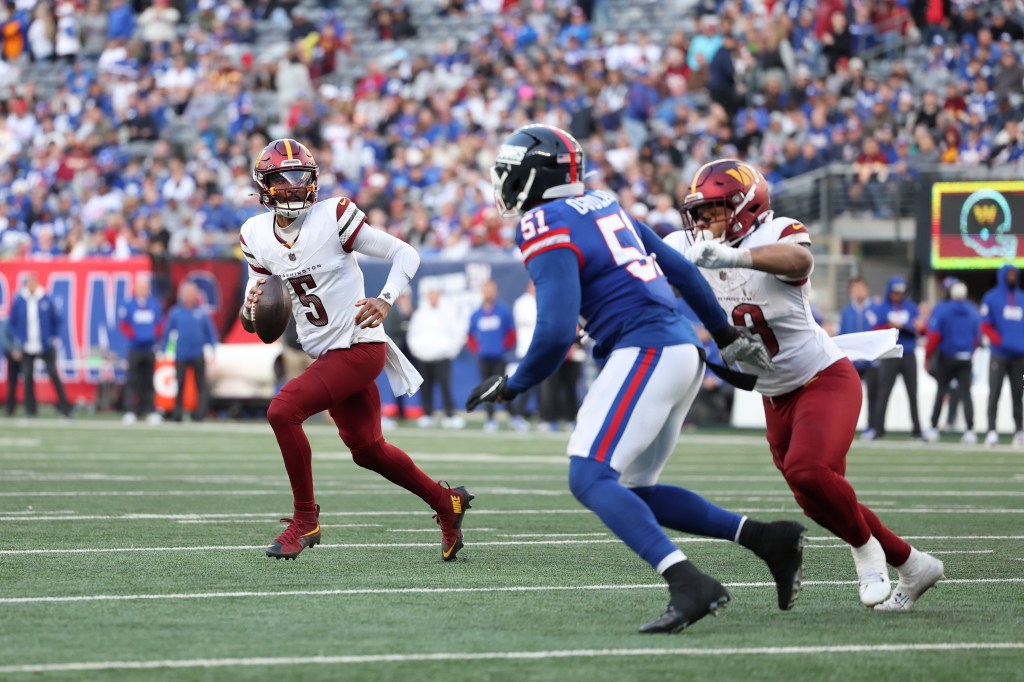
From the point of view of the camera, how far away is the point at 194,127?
26.9 metres

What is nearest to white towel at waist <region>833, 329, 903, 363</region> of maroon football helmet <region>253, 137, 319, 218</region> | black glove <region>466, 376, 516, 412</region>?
black glove <region>466, 376, 516, 412</region>

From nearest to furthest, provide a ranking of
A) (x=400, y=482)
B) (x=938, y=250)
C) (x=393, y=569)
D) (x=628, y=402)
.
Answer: (x=628, y=402) → (x=393, y=569) → (x=400, y=482) → (x=938, y=250)

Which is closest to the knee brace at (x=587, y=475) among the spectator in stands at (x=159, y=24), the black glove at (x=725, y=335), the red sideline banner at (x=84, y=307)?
the black glove at (x=725, y=335)

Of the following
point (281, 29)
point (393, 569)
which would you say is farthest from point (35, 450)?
point (281, 29)

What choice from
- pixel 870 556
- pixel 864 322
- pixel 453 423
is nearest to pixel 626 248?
pixel 870 556

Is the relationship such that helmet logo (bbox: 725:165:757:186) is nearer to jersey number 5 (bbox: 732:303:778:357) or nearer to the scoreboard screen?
jersey number 5 (bbox: 732:303:778:357)

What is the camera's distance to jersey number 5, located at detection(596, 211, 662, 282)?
5379mm

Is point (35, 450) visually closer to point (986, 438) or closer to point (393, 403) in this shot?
point (393, 403)

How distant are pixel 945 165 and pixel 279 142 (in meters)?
12.7

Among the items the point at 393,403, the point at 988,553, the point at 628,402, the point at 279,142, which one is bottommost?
the point at 393,403

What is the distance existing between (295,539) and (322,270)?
122 centimetres

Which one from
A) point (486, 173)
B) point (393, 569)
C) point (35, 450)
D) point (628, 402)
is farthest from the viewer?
point (486, 173)

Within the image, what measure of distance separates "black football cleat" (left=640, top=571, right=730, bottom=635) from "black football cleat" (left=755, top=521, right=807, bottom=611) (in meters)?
0.43

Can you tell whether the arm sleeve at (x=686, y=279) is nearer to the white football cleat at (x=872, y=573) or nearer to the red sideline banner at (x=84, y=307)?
the white football cleat at (x=872, y=573)
